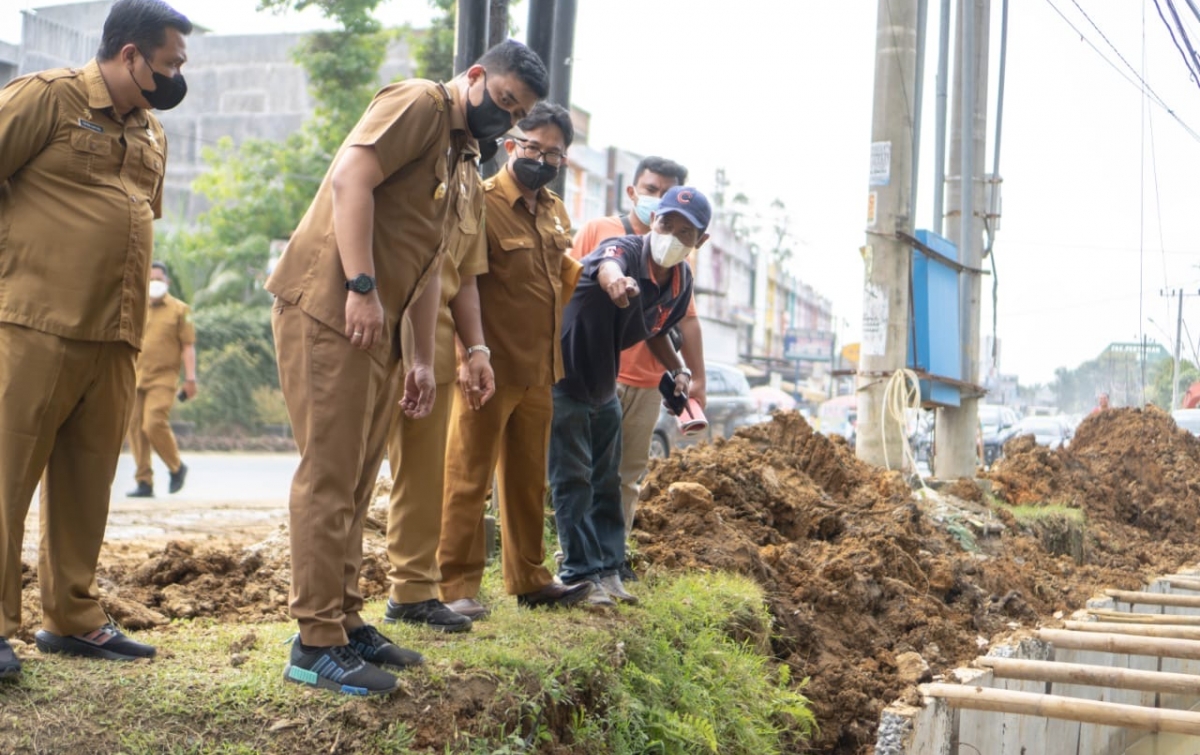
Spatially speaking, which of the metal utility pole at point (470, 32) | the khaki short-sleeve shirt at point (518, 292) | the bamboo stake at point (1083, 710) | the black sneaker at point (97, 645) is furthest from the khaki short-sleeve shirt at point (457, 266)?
the bamboo stake at point (1083, 710)

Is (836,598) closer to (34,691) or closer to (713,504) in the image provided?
(713,504)

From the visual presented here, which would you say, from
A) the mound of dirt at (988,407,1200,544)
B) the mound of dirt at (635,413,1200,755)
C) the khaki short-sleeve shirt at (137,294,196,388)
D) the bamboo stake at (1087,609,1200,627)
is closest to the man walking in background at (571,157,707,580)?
the mound of dirt at (635,413,1200,755)

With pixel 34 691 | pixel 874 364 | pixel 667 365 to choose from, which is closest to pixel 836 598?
pixel 667 365

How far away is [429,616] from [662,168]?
2649 mm

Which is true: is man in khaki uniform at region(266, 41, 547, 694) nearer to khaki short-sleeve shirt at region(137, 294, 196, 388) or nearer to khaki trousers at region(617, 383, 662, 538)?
khaki trousers at region(617, 383, 662, 538)

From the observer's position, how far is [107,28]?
3.72 meters

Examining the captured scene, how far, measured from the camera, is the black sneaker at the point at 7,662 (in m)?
3.27

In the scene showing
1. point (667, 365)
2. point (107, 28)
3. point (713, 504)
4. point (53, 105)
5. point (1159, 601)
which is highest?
point (107, 28)

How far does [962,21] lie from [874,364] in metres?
4.03

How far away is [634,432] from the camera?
593 centimetres

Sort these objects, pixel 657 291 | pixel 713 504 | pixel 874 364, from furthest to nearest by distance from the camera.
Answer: pixel 874 364 < pixel 713 504 < pixel 657 291

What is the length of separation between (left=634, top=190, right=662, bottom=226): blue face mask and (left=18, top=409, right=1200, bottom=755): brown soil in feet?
5.21

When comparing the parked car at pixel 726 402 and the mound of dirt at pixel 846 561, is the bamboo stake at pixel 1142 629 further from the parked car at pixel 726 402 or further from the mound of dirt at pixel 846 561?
the parked car at pixel 726 402

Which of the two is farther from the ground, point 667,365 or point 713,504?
point 667,365
